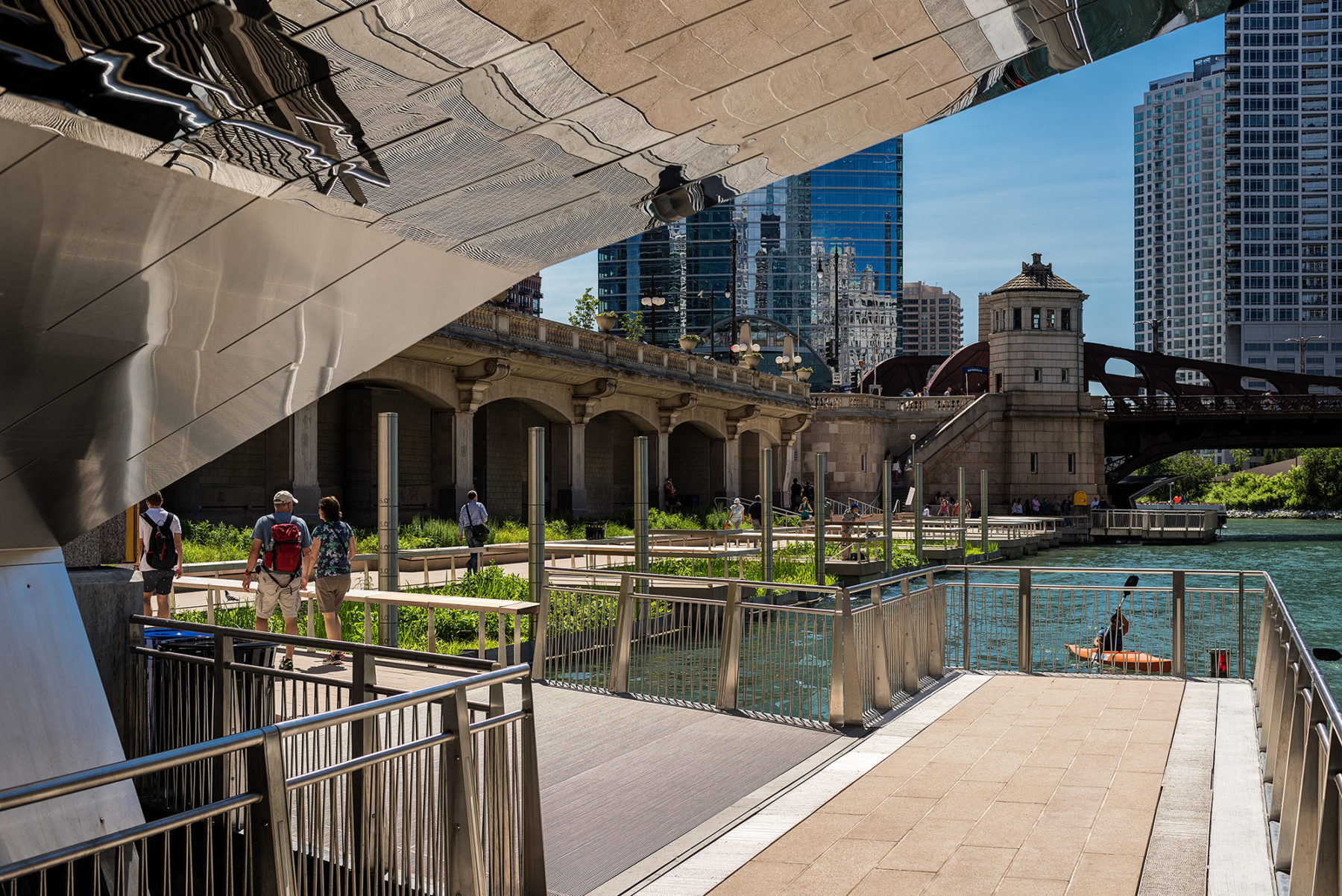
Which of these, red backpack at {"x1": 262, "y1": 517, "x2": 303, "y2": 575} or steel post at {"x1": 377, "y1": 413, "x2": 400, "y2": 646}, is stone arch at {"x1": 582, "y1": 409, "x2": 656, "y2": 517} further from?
red backpack at {"x1": 262, "y1": 517, "x2": 303, "y2": 575}

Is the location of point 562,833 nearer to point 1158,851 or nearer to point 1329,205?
point 1158,851

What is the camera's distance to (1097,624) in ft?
54.9

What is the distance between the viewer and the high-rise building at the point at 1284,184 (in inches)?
6599

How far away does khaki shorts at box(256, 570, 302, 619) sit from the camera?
11859mm

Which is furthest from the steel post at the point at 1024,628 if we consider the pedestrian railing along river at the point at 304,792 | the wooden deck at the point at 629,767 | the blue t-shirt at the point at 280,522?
the blue t-shirt at the point at 280,522

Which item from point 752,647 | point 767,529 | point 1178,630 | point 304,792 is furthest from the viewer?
point 767,529

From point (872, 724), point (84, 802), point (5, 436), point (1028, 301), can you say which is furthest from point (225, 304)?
point (1028, 301)

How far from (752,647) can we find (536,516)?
5331 millimetres

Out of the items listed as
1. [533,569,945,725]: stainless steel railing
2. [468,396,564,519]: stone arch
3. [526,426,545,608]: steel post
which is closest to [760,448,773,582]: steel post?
[526,426,545,608]: steel post

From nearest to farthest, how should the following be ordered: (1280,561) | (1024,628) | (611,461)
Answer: (1024,628)
(1280,561)
(611,461)

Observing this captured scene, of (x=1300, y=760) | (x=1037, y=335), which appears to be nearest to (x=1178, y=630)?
(x=1300, y=760)

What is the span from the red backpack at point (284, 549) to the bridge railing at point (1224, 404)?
7005cm

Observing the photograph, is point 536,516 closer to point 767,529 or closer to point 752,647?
point 752,647

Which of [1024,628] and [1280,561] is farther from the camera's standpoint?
[1280,561]
